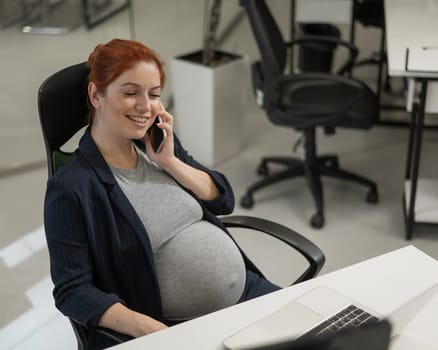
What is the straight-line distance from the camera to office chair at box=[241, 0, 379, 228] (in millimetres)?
3057

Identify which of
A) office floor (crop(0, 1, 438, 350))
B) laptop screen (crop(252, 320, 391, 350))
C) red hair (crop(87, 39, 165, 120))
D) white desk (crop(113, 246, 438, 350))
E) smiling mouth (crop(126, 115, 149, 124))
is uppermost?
red hair (crop(87, 39, 165, 120))

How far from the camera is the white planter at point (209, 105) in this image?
3520mm

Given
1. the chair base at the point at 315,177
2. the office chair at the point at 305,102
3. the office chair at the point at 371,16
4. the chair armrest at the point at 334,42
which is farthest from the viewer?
the office chair at the point at 371,16

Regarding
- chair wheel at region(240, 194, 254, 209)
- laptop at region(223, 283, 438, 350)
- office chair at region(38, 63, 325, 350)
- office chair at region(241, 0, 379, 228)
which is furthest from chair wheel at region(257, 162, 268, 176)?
laptop at region(223, 283, 438, 350)

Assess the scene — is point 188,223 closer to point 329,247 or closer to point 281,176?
point 329,247

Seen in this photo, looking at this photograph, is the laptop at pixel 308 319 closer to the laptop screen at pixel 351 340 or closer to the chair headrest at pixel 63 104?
the laptop screen at pixel 351 340

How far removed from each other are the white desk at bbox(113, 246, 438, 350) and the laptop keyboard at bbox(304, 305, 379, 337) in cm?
5

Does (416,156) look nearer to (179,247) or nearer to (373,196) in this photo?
(373,196)

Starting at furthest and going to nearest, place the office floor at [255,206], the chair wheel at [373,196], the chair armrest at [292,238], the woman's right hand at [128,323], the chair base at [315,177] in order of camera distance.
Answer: the chair wheel at [373,196] → the chair base at [315,177] → the office floor at [255,206] → the chair armrest at [292,238] → the woman's right hand at [128,323]

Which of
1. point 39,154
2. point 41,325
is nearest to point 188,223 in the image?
point 41,325

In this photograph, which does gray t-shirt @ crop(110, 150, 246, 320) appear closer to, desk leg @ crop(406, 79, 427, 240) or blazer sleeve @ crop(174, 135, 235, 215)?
blazer sleeve @ crop(174, 135, 235, 215)

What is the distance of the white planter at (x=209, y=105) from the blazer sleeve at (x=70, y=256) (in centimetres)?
205

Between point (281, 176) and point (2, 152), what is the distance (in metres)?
1.41

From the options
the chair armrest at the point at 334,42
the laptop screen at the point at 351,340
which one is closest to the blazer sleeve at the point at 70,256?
the laptop screen at the point at 351,340
